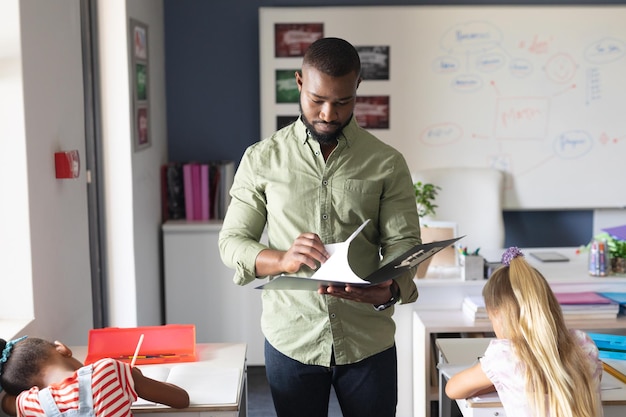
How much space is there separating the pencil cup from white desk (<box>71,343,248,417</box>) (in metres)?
1.20

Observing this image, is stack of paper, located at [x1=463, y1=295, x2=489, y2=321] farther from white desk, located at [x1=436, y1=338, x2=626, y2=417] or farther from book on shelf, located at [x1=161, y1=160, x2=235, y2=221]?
book on shelf, located at [x1=161, y1=160, x2=235, y2=221]

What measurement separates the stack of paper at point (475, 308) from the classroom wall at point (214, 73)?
189 centimetres

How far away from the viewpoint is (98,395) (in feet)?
6.15

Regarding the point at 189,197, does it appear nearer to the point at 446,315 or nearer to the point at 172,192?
the point at 172,192

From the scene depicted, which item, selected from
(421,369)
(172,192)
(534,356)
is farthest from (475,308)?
(172,192)

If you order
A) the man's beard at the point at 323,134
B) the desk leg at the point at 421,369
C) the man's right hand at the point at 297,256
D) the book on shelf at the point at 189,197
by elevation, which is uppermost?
the man's beard at the point at 323,134

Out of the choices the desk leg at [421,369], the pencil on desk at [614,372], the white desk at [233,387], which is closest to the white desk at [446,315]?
the desk leg at [421,369]

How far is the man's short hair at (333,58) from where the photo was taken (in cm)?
182

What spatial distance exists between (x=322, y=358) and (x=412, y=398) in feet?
5.15

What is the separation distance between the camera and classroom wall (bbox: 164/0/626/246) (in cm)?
459

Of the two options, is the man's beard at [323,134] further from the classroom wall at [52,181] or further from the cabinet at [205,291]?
the cabinet at [205,291]

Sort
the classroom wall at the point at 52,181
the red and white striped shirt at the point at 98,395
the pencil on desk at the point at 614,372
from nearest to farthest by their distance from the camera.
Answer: the red and white striped shirt at the point at 98,395
the pencil on desk at the point at 614,372
the classroom wall at the point at 52,181

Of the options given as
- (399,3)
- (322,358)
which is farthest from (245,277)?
(399,3)

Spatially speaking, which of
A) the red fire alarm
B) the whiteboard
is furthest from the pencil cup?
the red fire alarm
